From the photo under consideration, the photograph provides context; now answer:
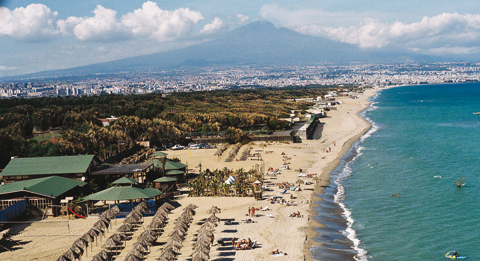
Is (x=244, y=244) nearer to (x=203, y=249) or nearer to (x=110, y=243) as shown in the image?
(x=203, y=249)

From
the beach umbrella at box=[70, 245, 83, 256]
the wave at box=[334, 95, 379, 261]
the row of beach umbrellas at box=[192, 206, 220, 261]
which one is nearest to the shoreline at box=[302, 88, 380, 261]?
Result: the wave at box=[334, 95, 379, 261]

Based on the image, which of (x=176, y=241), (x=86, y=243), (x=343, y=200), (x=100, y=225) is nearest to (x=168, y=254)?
(x=176, y=241)

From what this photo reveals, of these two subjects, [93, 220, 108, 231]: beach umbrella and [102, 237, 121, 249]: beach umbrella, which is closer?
[102, 237, 121, 249]: beach umbrella

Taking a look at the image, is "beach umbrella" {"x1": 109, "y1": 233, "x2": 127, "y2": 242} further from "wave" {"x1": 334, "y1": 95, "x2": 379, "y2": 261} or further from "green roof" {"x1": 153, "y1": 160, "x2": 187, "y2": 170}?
"green roof" {"x1": 153, "y1": 160, "x2": 187, "y2": 170}

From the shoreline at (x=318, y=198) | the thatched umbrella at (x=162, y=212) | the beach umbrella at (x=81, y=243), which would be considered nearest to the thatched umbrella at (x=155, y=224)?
the thatched umbrella at (x=162, y=212)

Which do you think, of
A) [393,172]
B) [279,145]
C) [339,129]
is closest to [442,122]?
[339,129]

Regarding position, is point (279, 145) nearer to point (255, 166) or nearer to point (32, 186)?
point (255, 166)

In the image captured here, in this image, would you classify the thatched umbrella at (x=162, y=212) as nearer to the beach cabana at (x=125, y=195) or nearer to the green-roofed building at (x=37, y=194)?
the beach cabana at (x=125, y=195)
